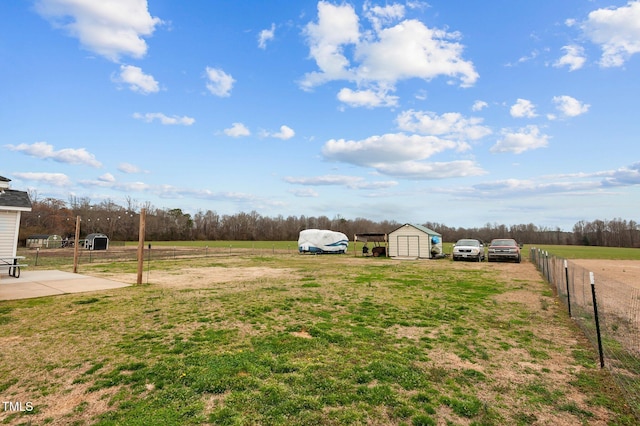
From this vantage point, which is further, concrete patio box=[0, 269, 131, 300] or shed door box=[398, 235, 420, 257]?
shed door box=[398, 235, 420, 257]

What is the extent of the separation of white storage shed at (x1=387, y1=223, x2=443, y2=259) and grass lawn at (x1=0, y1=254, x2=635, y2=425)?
56.7 ft

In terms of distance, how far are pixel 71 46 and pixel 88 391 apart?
46.3 feet

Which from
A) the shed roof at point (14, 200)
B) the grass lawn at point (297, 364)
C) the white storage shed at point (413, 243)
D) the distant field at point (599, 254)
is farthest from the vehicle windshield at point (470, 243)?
the shed roof at point (14, 200)

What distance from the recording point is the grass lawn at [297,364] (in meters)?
3.13

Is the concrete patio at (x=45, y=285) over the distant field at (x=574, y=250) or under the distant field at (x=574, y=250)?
under

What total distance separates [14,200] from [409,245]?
79.4 ft

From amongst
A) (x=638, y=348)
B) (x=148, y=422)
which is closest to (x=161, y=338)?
(x=148, y=422)

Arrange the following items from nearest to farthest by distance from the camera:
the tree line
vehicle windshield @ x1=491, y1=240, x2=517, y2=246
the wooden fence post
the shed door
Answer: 1. the wooden fence post
2. vehicle windshield @ x1=491, y1=240, x2=517, y2=246
3. the shed door
4. the tree line

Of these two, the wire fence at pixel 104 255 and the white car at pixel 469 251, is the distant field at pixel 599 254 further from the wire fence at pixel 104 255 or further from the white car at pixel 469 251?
the wire fence at pixel 104 255

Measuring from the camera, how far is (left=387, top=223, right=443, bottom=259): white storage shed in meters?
25.2

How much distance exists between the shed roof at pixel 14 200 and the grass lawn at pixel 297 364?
708cm

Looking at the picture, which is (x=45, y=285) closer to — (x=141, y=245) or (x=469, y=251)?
(x=141, y=245)

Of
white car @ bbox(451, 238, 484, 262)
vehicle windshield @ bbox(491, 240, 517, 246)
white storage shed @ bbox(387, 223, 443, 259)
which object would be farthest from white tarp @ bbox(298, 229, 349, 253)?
vehicle windshield @ bbox(491, 240, 517, 246)

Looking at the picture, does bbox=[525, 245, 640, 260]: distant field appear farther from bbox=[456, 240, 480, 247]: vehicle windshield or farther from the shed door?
the shed door
